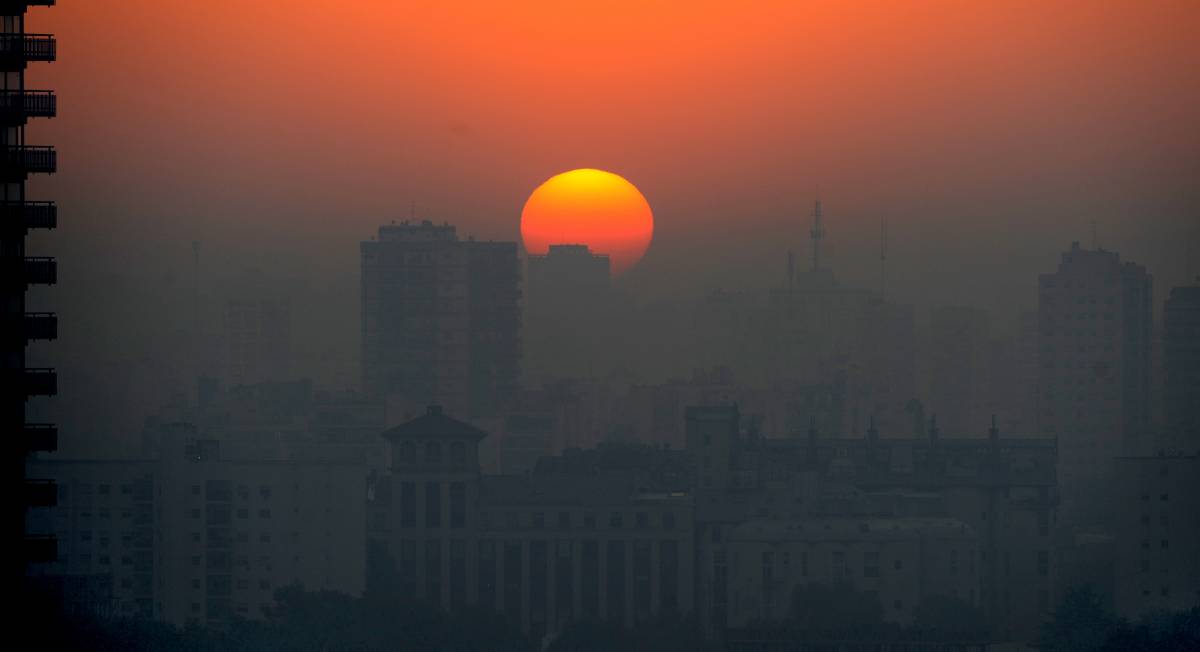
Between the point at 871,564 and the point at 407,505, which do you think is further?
the point at 407,505

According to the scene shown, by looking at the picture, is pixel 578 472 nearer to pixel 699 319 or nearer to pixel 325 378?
pixel 325 378

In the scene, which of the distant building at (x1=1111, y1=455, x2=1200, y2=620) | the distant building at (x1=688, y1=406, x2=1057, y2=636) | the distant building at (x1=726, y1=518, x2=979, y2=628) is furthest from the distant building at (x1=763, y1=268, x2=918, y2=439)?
the distant building at (x1=726, y1=518, x2=979, y2=628)

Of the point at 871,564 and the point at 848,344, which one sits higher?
the point at 848,344

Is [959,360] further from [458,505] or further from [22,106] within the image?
[22,106]

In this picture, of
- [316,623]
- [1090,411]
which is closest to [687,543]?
[316,623]

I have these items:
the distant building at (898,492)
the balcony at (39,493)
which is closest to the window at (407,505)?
the distant building at (898,492)

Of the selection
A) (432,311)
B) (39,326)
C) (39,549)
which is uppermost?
(432,311)

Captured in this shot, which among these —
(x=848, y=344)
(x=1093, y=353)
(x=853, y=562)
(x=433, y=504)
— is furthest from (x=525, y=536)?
(x=848, y=344)
